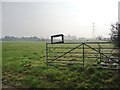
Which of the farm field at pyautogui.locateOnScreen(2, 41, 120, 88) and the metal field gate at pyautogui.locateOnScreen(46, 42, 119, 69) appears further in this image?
the metal field gate at pyautogui.locateOnScreen(46, 42, 119, 69)

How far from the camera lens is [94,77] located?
8320 mm

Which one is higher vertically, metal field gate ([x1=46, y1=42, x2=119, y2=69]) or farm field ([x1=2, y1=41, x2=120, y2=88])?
metal field gate ([x1=46, y1=42, x2=119, y2=69])

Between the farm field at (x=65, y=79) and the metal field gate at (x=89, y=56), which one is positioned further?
the metal field gate at (x=89, y=56)

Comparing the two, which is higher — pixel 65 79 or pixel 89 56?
pixel 89 56

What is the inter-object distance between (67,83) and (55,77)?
98 centimetres

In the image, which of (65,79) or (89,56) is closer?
(65,79)

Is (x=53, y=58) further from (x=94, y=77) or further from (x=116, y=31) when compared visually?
(x=116, y=31)

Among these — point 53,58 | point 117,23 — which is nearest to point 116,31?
point 117,23

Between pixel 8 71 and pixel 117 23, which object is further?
pixel 8 71

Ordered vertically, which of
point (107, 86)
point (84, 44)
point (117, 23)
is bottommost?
point (107, 86)

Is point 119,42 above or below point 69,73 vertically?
above

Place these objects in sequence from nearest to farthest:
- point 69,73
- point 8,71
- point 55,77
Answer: point 55,77
point 69,73
point 8,71

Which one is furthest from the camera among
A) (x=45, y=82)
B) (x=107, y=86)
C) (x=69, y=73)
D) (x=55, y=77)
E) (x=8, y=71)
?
(x=8, y=71)

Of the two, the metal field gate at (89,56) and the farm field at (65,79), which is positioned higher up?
the metal field gate at (89,56)
